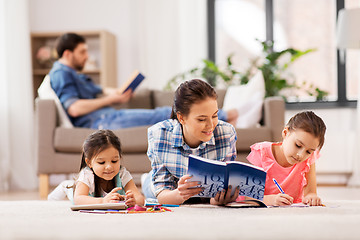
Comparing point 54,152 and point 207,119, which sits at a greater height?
point 207,119

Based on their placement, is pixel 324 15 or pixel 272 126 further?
pixel 324 15

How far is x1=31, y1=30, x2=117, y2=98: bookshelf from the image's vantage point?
4484 millimetres

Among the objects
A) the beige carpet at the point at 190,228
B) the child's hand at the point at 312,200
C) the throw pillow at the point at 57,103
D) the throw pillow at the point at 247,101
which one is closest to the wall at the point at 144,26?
the throw pillow at the point at 247,101

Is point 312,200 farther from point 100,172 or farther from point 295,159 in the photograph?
point 100,172

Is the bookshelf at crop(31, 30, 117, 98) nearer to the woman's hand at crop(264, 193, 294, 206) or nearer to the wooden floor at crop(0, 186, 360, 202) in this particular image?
the wooden floor at crop(0, 186, 360, 202)

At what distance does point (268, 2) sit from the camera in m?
4.71

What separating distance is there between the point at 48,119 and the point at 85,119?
0.69 feet

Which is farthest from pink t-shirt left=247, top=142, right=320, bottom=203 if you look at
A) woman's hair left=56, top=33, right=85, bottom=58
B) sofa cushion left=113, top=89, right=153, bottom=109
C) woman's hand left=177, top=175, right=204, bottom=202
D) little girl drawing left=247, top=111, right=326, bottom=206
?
sofa cushion left=113, top=89, right=153, bottom=109

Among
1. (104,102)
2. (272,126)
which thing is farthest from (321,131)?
(104,102)

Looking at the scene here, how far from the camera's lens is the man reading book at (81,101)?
311 centimetres

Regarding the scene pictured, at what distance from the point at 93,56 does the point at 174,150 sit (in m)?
3.03

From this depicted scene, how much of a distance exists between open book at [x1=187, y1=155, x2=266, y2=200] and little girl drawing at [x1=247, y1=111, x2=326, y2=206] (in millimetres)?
152

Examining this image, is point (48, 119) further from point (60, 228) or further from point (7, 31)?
point (60, 228)

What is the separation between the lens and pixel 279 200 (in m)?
1.64
